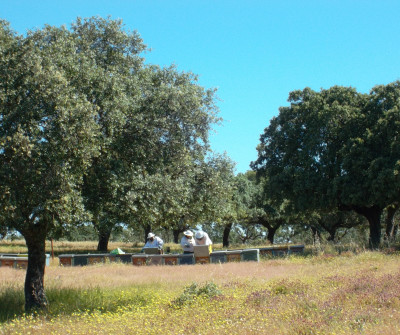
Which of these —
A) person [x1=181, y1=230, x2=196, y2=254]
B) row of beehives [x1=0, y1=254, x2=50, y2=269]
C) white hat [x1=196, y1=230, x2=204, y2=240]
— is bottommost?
row of beehives [x1=0, y1=254, x2=50, y2=269]

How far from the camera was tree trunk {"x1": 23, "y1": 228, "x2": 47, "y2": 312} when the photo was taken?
1152cm

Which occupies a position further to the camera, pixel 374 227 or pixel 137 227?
pixel 374 227

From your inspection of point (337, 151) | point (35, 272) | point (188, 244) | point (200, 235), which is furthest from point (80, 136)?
point (337, 151)

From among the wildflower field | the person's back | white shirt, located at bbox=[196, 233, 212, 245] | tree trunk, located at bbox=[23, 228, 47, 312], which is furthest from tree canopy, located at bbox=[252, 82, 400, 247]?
tree trunk, located at bbox=[23, 228, 47, 312]

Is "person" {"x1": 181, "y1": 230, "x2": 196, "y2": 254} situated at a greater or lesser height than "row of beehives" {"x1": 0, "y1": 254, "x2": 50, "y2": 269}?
greater

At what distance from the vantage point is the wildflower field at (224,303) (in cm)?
833

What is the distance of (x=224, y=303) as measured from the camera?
10.4m

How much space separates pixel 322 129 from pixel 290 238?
176 ft

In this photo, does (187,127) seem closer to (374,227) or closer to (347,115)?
(347,115)

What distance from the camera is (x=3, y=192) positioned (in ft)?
32.7

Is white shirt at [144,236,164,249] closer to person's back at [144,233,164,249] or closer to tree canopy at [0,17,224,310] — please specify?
person's back at [144,233,164,249]

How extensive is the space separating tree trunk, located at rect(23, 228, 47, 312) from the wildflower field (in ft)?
1.15

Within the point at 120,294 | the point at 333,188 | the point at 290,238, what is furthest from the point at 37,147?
the point at 290,238

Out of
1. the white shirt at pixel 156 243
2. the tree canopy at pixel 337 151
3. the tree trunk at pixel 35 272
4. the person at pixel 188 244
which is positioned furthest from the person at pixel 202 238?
the tree trunk at pixel 35 272
